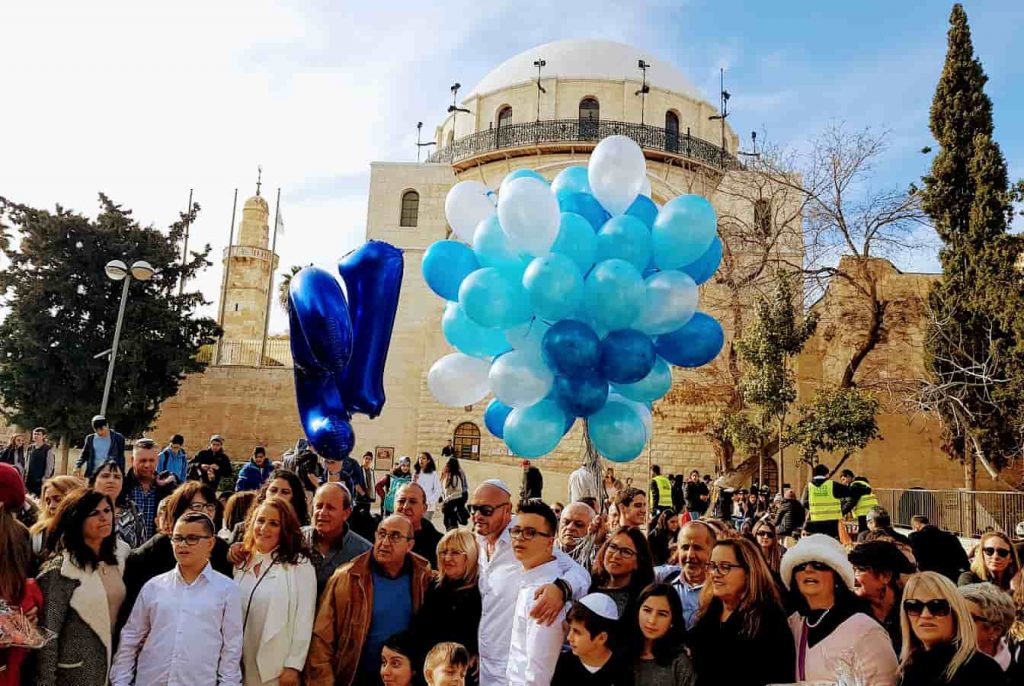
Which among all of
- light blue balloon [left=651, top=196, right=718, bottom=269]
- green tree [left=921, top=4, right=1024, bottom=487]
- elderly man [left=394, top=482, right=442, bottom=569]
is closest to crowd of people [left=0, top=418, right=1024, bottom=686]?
elderly man [left=394, top=482, right=442, bottom=569]

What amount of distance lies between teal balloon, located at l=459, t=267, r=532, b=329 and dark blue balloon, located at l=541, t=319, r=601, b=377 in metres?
0.31

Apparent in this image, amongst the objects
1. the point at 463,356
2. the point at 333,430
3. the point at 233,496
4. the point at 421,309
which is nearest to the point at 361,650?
the point at 233,496

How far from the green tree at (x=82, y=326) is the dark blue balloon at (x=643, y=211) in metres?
17.6

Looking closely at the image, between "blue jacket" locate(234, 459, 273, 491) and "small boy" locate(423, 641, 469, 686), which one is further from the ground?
"blue jacket" locate(234, 459, 273, 491)

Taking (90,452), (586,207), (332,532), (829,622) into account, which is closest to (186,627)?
(332,532)

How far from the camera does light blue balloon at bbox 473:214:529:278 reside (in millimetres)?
6469

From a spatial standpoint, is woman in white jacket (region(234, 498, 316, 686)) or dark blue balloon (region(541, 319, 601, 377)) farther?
dark blue balloon (region(541, 319, 601, 377))

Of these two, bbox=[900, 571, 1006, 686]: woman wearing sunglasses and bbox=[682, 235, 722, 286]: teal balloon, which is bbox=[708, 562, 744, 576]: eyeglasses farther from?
bbox=[682, 235, 722, 286]: teal balloon

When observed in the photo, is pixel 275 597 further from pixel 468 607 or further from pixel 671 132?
pixel 671 132

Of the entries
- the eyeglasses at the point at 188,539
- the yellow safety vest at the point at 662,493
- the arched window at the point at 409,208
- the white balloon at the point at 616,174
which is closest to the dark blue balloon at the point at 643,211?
the white balloon at the point at 616,174

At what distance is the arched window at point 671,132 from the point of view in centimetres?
2728

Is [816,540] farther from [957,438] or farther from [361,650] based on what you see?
[957,438]

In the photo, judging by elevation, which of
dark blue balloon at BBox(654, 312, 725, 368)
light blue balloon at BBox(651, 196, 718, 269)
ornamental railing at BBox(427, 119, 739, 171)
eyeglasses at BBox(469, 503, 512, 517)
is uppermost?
ornamental railing at BBox(427, 119, 739, 171)

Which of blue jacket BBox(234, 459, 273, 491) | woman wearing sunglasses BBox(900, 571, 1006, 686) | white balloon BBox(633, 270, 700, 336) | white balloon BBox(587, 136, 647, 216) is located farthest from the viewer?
blue jacket BBox(234, 459, 273, 491)
